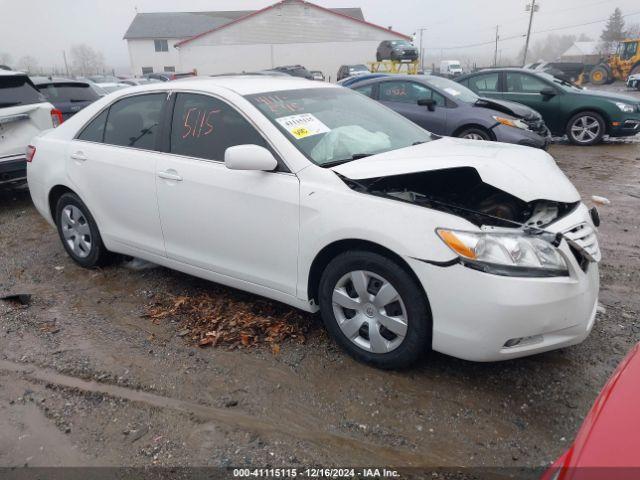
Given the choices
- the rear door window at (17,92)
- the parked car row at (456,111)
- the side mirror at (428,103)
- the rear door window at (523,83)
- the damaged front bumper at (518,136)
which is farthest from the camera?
the rear door window at (523,83)

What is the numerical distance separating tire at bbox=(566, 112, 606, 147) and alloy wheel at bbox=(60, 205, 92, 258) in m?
9.40

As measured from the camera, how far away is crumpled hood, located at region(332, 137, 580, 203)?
280 cm

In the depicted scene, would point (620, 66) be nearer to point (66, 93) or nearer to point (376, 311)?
point (66, 93)

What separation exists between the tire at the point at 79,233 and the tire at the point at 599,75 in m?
36.1

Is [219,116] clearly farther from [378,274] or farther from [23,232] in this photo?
[23,232]

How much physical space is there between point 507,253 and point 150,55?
65.2m

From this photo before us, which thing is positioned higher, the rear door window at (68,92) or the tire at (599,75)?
the rear door window at (68,92)

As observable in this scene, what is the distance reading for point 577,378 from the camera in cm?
286

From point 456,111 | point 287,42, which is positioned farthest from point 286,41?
point 456,111

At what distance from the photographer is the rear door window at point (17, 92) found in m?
6.42

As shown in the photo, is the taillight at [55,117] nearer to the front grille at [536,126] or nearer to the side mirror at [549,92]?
the front grille at [536,126]

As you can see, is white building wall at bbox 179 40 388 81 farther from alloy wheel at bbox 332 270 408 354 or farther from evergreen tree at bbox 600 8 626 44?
evergreen tree at bbox 600 8 626 44

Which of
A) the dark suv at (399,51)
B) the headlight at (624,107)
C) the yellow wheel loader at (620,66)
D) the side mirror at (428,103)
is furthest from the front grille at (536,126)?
the yellow wheel loader at (620,66)

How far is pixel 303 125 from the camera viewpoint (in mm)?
3312
